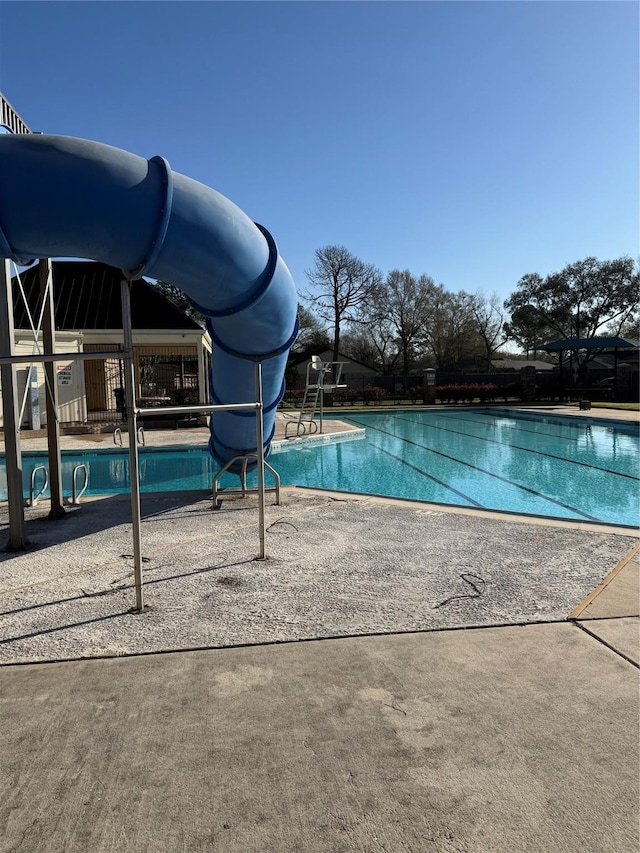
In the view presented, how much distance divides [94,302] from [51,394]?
14748 mm

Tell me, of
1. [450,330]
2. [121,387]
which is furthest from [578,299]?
[121,387]

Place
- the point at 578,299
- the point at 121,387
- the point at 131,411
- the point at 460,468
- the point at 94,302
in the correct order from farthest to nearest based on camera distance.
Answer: the point at 578,299 < the point at 121,387 < the point at 94,302 < the point at 460,468 < the point at 131,411

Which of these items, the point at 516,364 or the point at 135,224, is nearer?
the point at 135,224

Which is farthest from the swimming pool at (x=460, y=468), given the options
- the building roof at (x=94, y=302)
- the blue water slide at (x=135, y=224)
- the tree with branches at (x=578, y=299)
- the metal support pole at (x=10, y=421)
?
the tree with branches at (x=578, y=299)

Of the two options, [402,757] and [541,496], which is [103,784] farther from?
[541,496]

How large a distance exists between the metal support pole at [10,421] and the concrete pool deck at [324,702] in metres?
0.65

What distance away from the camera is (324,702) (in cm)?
277

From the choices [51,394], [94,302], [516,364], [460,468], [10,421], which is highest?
[94,302]

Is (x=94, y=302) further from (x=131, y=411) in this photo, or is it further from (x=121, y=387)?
(x=131, y=411)

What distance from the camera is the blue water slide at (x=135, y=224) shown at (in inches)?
135

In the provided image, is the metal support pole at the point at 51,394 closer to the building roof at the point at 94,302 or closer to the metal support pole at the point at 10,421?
the metal support pole at the point at 10,421

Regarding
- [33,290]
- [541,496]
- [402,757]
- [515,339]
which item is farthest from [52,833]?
[515,339]

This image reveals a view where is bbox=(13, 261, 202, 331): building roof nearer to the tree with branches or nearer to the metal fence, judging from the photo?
the metal fence

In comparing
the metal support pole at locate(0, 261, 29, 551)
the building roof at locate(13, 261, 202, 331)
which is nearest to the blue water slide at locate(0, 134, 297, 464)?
the metal support pole at locate(0, 261, 29, 551)
